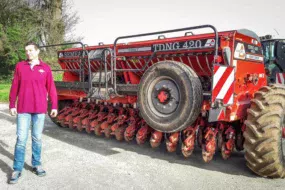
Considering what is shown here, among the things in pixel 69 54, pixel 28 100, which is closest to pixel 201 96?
pixel 28 100

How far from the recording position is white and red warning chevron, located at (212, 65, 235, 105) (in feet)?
11.5

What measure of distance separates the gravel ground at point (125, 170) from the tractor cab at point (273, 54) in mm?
4591

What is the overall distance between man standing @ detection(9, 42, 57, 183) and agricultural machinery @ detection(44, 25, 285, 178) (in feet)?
4.74

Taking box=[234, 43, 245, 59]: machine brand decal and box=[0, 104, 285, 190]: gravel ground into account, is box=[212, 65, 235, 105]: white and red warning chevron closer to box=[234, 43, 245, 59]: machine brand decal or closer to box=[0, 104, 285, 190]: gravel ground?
box=[234, 43, 245, 59]: machine brand decal

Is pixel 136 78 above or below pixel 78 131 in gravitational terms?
above

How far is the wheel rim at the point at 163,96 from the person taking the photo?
3996mm

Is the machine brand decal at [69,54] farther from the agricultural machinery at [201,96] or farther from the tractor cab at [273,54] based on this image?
the tractor cab at [273,54]

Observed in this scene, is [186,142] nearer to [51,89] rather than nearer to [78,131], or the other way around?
[51,89]

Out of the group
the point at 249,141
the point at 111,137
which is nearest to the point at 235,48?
the point at 249,141

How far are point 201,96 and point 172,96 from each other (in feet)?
1.43

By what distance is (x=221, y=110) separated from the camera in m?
3.61

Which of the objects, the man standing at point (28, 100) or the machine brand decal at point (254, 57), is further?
the machine brand decal at point (254, 57)

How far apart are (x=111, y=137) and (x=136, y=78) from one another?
4.83 feet

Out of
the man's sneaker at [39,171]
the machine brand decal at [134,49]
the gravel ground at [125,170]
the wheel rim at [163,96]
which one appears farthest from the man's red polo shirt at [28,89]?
the machine brand decal at [134,49]
